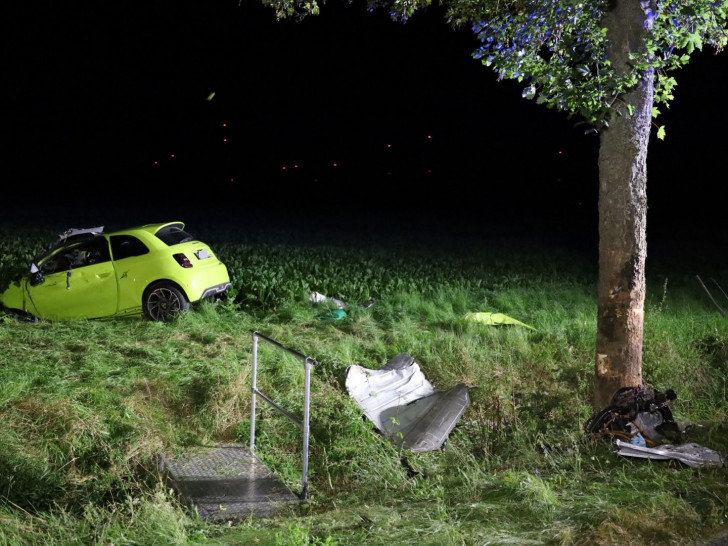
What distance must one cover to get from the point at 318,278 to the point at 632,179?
7.80 m

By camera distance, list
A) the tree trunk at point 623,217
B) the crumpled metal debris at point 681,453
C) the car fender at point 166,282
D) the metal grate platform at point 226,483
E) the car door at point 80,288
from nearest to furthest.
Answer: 1. the metal grate platform at point 226,483
2. the crumpled metal debris at point 681,453
3. the tree trunk at point 623,217
4. the car fender at point 166,282
5. the car door at point 80,288

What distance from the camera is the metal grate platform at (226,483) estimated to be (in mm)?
5668

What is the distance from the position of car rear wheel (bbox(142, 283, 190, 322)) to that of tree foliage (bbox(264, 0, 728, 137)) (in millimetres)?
5764

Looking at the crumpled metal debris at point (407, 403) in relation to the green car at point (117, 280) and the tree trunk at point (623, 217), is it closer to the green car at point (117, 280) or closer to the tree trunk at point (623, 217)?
the tree trunk at point (623, 217)

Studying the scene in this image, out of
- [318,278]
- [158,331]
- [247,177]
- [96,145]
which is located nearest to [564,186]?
[247,177]

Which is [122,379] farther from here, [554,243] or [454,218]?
[454,218]

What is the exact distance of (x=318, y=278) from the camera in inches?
565

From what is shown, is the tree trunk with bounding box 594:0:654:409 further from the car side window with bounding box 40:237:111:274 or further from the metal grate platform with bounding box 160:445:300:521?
the car side window with bounding box 40:237:111:274

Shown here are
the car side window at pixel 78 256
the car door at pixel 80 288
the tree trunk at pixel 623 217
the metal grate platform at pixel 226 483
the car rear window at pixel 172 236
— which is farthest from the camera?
the car rear window at pixel 172 236

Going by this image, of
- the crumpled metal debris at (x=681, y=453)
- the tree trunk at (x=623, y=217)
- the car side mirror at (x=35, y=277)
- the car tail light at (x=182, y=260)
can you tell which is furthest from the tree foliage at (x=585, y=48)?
the car side mirror at (x=35, y=277)

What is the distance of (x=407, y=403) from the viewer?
8305 millimetres

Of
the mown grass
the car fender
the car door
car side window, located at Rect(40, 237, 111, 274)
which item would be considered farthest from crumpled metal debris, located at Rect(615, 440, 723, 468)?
car side window, located at Rect(40, 237, 111, 274)

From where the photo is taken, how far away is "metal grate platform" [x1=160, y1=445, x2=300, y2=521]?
5668 mm

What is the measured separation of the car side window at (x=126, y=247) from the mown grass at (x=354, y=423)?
107cm
